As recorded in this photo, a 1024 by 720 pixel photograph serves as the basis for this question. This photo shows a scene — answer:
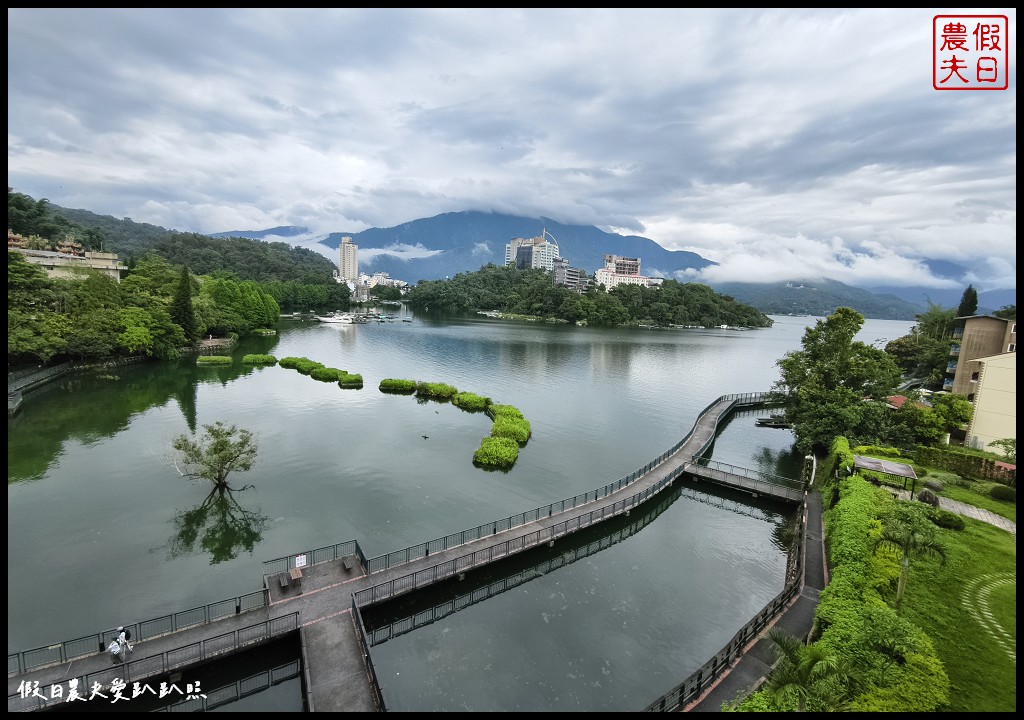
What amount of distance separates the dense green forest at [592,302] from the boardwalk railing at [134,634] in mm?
123431

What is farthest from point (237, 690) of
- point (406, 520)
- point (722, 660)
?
point (722, 660)

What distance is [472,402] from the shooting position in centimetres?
4275

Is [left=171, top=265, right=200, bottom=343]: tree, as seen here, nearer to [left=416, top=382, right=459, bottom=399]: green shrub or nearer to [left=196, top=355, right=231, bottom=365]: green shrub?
Answer: [left=196, top=355, right=231, bottom=365]: green shrub

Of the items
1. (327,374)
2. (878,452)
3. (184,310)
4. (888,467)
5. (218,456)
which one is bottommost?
(878,452)

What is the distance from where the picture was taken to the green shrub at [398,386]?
1887 inches

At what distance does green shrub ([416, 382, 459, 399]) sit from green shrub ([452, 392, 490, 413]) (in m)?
1.81

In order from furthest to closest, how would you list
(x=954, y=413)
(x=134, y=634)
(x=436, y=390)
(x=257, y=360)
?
(x=257, y=360) < (x=436, y=390) < (x=954, y=413) < (x=134, y=634)

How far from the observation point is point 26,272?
1806 inches

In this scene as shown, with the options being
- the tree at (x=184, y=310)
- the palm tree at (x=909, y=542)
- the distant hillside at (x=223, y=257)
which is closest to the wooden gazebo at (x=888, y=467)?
the palm tree at (x=909, y=542)

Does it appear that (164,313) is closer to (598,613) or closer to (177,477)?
(177,477)

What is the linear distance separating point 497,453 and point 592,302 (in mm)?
113400

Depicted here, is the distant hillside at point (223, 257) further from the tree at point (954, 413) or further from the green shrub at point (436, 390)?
the tree at point (954, 413)

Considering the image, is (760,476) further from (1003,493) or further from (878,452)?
(1003,493)

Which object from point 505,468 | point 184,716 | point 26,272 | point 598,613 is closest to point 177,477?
point 184,716
